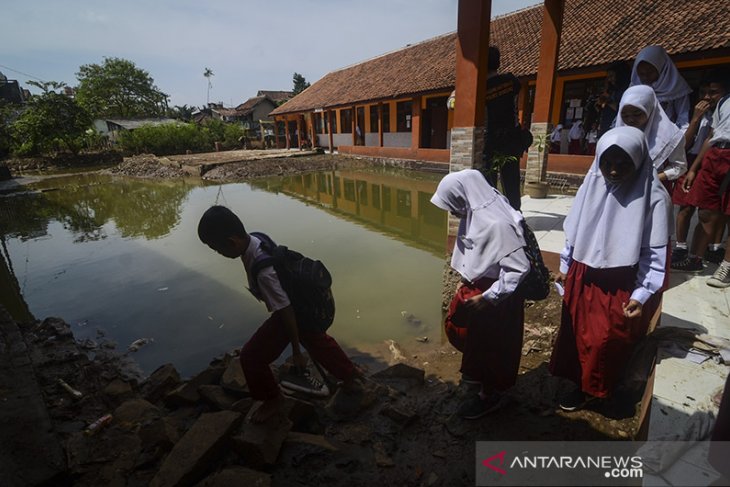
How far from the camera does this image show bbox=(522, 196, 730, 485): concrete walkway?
165 cm

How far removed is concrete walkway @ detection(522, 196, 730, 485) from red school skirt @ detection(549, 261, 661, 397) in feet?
0.83

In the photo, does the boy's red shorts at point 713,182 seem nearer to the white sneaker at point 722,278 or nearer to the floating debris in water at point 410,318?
the white sneaker at point 722,278

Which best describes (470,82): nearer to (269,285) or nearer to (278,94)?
(269,285)

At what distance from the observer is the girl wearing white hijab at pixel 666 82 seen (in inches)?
124

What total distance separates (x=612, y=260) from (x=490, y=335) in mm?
778

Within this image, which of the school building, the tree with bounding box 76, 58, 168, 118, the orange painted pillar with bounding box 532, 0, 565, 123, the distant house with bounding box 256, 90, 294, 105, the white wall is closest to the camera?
the orange painted pillar with bounding box 532, 0, 565, 123

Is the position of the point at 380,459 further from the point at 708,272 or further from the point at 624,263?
the point at 708,272

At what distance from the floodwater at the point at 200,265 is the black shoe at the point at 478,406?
64.0 inches

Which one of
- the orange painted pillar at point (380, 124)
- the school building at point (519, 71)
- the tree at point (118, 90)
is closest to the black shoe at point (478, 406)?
the school building at point (519, 71)

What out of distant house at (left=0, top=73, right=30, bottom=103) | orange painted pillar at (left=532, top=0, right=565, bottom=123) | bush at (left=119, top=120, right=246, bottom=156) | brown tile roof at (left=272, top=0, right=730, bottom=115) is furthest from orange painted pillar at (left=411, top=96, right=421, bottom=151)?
distant house at (left=0, top=73, right=30, bottom=103)

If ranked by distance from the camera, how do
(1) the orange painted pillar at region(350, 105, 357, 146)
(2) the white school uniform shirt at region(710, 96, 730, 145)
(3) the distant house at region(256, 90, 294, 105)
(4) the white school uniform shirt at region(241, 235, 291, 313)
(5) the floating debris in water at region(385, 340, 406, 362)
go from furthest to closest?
(3) the distant house at region(256, 90, 294, 105) < (1) the orange painted pillar at region(350, 105, 357, 146) < (5) the floating debris in water at region(385, 340, 406, 362) < (2) the white school uniform shirt at region(710, 96, 730, 145) < (4) the white school uniform shirt at region(241, 235, 291, 313)

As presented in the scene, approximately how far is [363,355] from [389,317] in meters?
0.72

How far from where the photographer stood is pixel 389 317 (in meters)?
4.46

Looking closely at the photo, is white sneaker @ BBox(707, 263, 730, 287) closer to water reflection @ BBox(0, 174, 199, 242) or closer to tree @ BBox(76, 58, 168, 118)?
water reflection @ BBox(0, 174, 199, 242)
